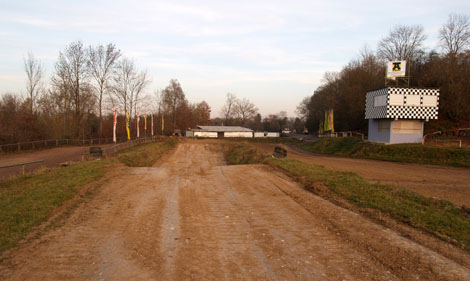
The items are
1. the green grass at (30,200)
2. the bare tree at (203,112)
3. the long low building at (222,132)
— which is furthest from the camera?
the bare tree at (203,112)

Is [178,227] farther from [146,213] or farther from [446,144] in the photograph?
[446,144]

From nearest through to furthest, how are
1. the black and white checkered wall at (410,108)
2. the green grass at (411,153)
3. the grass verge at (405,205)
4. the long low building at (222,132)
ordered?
1. the grass verge at (405,205)
2. the green grass at (411,153)
3. the black and white checkered wall at (410,108)
4. the long low building at (222,132)

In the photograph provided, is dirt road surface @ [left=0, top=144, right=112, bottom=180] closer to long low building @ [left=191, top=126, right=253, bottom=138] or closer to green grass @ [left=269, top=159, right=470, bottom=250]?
green grass @ [left=269, top=159, right=470, bottom=250]

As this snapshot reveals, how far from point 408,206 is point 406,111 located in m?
20.9

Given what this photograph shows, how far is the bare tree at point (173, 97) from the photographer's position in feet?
271

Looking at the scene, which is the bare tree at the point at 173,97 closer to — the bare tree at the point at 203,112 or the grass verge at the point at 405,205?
the bare tree at the point at 203,112

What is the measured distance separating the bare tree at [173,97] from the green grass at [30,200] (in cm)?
6950

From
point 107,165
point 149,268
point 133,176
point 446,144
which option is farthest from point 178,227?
point 446,144

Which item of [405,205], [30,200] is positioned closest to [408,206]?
[405,205]

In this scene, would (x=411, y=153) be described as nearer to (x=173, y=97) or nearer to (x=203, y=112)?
(x=173, y=97)

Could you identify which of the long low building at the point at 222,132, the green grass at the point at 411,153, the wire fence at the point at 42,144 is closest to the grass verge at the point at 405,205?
the green grass at the point at 411,153

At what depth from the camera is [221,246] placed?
539 centimetres

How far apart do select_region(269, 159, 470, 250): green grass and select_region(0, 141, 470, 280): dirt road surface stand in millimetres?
961

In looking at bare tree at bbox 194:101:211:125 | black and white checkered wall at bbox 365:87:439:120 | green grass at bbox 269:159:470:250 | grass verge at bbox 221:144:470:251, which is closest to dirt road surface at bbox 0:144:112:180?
grass verge at bbox 221:144:470:251
